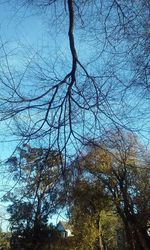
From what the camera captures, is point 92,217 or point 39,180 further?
point 92,217

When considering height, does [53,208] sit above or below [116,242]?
below

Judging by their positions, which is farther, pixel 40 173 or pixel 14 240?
pixel 14 240

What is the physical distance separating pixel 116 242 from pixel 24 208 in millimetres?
52931

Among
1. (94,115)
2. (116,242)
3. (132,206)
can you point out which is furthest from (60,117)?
(116,242)

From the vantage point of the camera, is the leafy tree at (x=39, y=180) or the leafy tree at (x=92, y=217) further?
the leafy tree at (x=92, y=217)

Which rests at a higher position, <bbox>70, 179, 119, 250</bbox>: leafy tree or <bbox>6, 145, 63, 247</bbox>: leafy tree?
<bbox>70, 179, 119, 250</bbox>: leafy tree

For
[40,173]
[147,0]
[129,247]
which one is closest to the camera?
[40,173]

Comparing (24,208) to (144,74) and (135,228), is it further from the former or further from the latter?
(135,228)

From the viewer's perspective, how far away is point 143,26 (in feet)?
24.6

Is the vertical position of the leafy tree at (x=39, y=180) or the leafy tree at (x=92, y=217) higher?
the leafy tree at (x=92, y=217)

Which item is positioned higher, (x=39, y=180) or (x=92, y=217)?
(x=92, y=217)

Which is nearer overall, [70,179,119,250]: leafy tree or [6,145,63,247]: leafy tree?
[6,145,63,247]: leafy tree

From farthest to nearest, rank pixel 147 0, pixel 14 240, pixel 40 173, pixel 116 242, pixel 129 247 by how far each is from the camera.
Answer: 1. pixel 116 242
2. pixel 129 247
3. pixel 14 240
4. pixel 147 0
5. pixel 40 173

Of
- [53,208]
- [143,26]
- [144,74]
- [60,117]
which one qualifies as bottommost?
[53,208]
